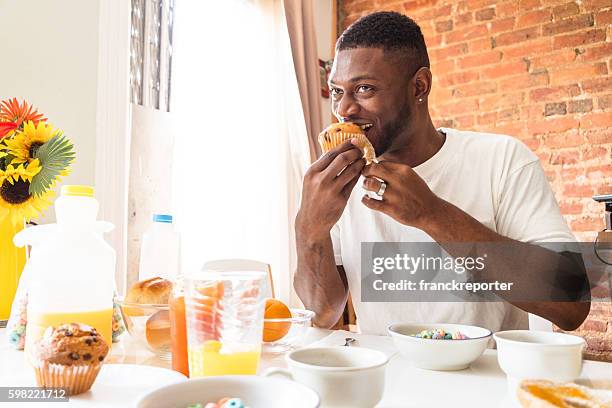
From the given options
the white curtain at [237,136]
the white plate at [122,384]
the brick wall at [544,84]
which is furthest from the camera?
the brick wall at [544,84]

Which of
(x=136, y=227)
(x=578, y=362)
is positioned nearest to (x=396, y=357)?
(x=578, y=362)

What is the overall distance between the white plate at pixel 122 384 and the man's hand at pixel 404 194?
64 centimetres

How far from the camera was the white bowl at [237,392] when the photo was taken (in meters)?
0.53

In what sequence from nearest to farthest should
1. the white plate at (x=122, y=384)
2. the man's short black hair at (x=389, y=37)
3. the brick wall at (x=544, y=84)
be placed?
the white plate at (x=122, y=384)
the man's short black hair at (x=389, y=37)
the brick wall at (x=544, y=84)

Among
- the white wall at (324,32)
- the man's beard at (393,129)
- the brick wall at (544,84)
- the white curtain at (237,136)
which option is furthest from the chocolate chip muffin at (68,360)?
the white wall at (324,32)

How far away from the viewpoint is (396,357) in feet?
3.01

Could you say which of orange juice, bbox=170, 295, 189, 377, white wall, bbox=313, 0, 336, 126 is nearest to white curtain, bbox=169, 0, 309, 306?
white wall, bbox=313, 0, 336, 126

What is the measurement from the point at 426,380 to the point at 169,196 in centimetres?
179

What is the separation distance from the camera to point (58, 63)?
5.93 ft

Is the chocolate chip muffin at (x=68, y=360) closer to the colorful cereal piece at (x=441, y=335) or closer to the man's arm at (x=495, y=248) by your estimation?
the colorful cereal piece at (x=441, y=335)

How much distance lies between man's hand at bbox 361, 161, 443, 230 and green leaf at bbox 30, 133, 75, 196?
2.12 feet

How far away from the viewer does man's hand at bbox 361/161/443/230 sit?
1.19m

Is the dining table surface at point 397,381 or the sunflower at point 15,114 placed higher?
the sunflower at point 15,114

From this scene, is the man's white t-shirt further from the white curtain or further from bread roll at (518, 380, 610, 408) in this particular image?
the white curtain
